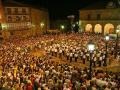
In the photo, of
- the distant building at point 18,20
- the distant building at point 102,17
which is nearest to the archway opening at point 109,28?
the distant building at point 102,17

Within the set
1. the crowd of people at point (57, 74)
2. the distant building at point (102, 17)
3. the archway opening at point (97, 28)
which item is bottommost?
the crowd of people at point (57, 74)

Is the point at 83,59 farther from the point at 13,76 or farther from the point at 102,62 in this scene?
the point at 13,76

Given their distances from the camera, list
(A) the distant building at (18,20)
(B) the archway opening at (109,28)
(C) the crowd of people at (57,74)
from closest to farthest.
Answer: (C) the crowd of people at (57,74)
(A) the distant building at (18,20)
(B) the archway opening at (109,28)

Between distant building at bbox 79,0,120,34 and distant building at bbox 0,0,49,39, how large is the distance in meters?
11.7

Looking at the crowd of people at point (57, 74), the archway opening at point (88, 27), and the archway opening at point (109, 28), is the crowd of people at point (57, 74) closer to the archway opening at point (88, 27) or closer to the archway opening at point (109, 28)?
the archway opening at point (109, 28)

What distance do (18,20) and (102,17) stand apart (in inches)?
767

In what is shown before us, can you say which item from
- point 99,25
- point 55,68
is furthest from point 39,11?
point 55,68

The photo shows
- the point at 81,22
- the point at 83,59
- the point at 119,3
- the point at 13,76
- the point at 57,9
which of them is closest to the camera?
the point at 13,76

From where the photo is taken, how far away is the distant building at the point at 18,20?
197 ft

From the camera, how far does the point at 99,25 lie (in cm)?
6556

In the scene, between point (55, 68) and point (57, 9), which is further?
point (57, 9)

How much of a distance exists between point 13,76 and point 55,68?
3.53 meters

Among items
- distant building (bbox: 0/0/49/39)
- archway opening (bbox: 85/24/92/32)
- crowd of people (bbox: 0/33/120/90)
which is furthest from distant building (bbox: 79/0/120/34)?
crowd of people (bbox: 0/33/120/90)

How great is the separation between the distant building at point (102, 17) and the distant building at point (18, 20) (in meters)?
11.7
